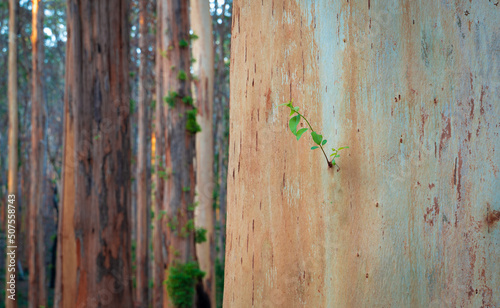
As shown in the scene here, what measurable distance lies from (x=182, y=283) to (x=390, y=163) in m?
5.69

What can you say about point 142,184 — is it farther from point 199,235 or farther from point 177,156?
point 177,156

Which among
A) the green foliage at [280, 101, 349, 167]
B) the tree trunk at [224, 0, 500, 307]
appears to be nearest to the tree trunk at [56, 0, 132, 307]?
the tree trunk at [224, 0, 500, 307]

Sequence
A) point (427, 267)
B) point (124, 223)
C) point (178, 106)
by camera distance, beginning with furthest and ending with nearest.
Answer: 1. point (178, 106)
2. point (124, 223)
3. point (427, 267)

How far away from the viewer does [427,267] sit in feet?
3.07

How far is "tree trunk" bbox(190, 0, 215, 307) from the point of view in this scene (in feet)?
23.6

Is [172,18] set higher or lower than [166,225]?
higher

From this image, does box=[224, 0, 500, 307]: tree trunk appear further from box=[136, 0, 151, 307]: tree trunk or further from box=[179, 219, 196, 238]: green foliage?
box=[136, 0, 151, 307]: tree trunk

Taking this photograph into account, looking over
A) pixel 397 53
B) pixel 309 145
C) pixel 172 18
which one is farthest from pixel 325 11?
pixel 172 18

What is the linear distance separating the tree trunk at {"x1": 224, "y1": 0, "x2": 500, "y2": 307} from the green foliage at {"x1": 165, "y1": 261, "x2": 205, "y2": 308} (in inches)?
207

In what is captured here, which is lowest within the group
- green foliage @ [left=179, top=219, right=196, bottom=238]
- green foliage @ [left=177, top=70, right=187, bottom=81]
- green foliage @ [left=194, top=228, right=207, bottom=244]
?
green foliage @ [left=194, top=228, right=207, bottom=244]

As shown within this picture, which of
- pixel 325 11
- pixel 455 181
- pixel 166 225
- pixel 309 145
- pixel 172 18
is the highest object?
pixel 172 18

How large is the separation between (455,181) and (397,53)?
344mm

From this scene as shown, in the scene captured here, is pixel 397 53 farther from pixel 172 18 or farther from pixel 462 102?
pixel 172 18

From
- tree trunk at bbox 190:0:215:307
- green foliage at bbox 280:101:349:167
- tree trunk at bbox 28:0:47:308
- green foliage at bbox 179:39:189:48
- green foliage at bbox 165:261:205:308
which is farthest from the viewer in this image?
tree trunk at bbox 28:0:47:308
